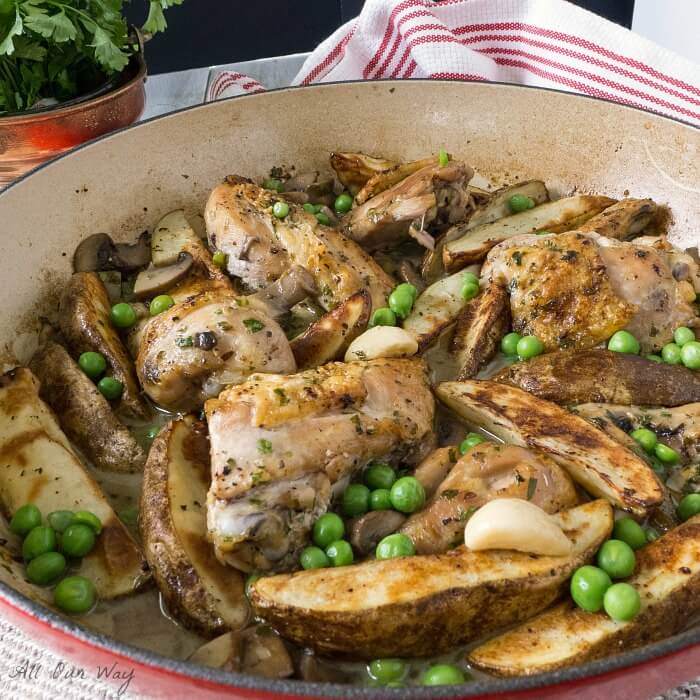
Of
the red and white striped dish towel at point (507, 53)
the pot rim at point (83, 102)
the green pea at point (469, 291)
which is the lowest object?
the green pea at point (469, 291)

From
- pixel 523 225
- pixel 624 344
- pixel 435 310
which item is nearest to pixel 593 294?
pixel 624 344

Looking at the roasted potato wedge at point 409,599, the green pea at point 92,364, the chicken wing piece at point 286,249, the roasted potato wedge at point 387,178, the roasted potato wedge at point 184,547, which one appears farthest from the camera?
the roasted potato wedge at point 387,178

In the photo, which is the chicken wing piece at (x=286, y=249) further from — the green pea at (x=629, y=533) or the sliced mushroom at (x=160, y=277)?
the green pea at (x=629, y=533)

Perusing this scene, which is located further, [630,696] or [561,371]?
[561,371]

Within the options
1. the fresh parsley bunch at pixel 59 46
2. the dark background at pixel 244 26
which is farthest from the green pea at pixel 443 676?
the dark background at pixel 244 26

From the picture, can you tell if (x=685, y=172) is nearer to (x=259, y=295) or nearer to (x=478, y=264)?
(x=478, y=264)

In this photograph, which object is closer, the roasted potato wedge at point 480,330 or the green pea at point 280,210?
the roasted potato wedge at point 480,330

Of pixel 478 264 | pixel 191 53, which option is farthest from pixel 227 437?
pixel 191 53
